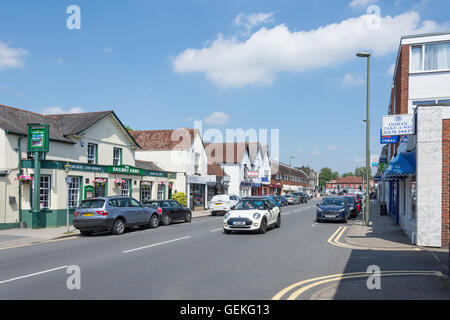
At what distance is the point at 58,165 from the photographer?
1986 centimetres

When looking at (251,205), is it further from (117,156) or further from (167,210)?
(117,156)

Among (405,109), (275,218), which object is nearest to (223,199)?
(275,218)

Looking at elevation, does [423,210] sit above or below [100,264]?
above

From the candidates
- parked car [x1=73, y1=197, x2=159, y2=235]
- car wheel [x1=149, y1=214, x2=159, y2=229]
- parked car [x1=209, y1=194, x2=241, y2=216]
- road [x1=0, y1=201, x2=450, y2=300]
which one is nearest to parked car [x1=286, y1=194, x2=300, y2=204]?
parked car [x1=209, y1=194, x2=241, y2=216]

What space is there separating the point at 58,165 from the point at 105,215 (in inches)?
228

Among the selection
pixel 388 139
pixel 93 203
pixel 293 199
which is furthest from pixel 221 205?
pixel 293 199

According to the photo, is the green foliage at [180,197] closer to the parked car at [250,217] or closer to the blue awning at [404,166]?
the parked car at [250,217]

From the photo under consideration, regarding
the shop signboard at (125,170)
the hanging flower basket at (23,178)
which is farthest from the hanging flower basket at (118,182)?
the hanging flower basket at (23,178)

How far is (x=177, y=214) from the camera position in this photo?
866 inches

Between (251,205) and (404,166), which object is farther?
(251,205)

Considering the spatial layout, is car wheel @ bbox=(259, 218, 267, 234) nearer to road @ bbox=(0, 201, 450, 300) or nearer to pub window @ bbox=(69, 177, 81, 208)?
road @ bbox=(0, 201, 450, 300)
